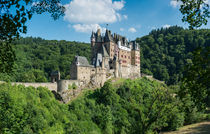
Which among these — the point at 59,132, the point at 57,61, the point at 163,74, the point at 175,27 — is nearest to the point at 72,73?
the point at 59,132

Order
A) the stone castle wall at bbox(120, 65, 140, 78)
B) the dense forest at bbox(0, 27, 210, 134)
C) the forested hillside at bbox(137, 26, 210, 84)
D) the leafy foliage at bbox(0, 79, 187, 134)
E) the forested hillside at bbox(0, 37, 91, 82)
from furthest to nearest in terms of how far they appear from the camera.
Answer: the forested hillside at bbox(137, 26, 210, 84)
the forested hillside at bbox(0, 37, 91, 82)
the stone castle wall at bbox(120, 65, 140, 78)
the leafy foliage at bbox(0, 79, 187, 134)
the dense forest at bbox(0, 27, 210, 134)

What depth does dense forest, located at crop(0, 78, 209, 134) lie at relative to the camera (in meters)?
22.4

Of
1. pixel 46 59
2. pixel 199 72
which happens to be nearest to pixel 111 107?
pixel 199 72

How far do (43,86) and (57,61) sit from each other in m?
52.5

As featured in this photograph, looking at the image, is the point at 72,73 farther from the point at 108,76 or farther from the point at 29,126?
the point at 29,126

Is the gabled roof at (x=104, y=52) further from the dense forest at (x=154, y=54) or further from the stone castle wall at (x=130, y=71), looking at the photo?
the dense forest at (x=154, y=54)

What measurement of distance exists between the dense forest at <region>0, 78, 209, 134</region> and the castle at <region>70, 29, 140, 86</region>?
429 cm

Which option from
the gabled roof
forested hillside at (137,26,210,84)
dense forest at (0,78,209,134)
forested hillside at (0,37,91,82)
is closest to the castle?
the gabled roof

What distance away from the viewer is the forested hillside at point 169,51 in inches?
3565

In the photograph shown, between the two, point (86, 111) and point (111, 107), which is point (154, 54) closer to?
point (111, 107)

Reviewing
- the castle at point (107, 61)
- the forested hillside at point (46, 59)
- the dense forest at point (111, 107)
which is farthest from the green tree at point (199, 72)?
the forested hillside at point (46, 59)

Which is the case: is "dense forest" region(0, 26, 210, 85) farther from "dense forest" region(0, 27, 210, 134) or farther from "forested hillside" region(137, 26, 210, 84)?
"dense forest" region(0, 27, 210, 134)

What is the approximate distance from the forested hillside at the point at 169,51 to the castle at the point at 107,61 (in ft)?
85.0

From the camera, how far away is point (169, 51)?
109 metres
